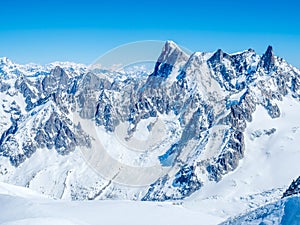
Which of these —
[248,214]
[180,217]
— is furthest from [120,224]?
[248,214]

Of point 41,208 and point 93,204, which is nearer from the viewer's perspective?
point 41,208

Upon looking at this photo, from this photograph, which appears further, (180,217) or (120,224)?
(180,217)

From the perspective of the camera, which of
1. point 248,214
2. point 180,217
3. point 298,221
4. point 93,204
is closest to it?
point 298,221

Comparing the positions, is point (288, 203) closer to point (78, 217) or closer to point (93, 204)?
point (78, 217)

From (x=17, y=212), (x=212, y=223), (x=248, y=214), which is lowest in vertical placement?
(x=212, y=223)

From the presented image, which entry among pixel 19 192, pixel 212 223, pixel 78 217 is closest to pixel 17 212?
pixel 78 217

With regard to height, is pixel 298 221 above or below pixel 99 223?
above

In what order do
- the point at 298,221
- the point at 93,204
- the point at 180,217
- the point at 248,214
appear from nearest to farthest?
the point at 298,221 → the point at 248,214 → the point at 180,217 → the point at 93,204

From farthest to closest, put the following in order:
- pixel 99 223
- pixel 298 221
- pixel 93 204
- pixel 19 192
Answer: pixel 19 192 < pixel 93 204 < pixel 99 223 < pixel 298 221

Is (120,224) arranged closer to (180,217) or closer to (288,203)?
(180,217)

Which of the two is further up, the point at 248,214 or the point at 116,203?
the point at 248,214
